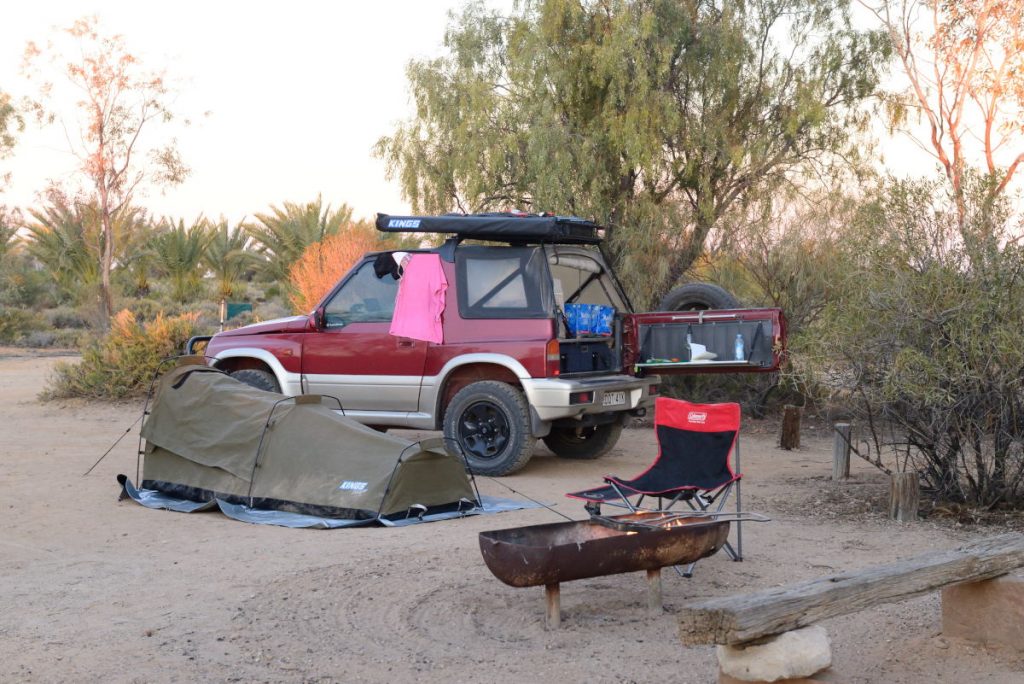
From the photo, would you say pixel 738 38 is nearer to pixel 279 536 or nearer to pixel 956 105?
pixel 956 105

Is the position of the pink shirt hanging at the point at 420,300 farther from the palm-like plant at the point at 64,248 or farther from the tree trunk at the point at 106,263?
the palm-like plant at the point at 64,248

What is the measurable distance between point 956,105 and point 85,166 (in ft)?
67.3

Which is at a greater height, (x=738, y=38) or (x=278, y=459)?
(x=738, y=38)

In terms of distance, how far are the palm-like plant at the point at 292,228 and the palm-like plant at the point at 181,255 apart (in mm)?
2467

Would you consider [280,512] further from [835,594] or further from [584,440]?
[835,594]

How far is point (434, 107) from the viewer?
16.8m

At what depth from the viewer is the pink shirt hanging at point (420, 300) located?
9875 millimetres

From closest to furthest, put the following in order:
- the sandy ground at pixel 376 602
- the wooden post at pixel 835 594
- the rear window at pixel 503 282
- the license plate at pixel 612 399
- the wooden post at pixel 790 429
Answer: the wooden post at pixel 835 594 < the sandy ground at pixel 376 602 < the rear window at pixel 503 282 < the license plate at pixel 612 399 < the wooden post at pixel 790 429

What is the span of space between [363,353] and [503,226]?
185cm

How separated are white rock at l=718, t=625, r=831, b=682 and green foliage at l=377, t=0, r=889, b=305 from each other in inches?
416

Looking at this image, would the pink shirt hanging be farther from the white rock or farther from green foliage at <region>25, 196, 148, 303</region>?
green foliage at <region>25, 196, 148, 303</region>

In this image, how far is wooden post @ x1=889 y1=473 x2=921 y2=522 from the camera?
7.50m

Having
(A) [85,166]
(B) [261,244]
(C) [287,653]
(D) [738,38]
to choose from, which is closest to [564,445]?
(C) [287,653]

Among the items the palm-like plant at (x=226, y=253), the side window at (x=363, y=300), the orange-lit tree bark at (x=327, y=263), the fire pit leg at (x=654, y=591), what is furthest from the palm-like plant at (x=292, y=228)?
the fire pit leg at (x=654, y=591)
